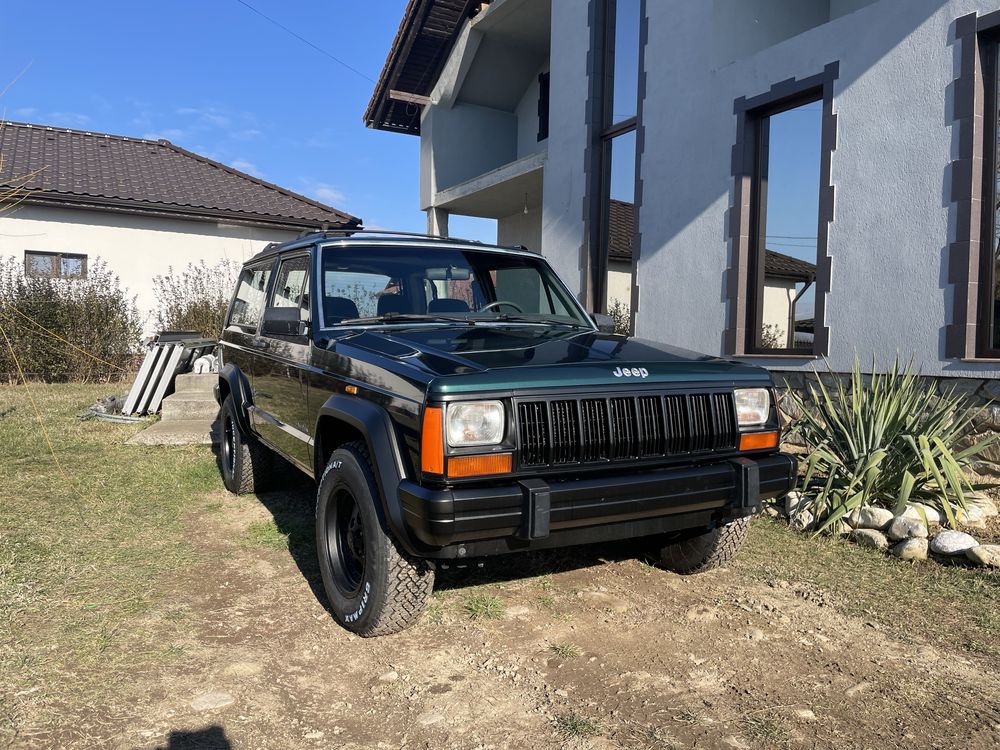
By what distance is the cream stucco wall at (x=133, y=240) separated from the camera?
1408 centimetres

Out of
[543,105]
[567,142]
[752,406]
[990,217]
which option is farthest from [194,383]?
[990,217]

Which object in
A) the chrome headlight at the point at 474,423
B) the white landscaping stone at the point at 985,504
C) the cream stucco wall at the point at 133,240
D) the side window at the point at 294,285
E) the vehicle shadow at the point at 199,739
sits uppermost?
the cream stucco wall at the point at 133,240

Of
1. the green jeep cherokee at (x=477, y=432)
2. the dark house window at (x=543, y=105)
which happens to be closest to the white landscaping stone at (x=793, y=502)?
the green jeep cherokee at (x=477, y=432)

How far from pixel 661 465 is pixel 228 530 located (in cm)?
304

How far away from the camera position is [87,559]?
4066 mm

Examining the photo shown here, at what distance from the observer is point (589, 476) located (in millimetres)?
2877

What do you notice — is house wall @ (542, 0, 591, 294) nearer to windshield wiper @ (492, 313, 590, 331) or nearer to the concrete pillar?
the concrete pillar

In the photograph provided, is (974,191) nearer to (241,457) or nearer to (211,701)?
(241,457)

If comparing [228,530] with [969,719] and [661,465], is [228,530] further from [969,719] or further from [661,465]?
[969,719]

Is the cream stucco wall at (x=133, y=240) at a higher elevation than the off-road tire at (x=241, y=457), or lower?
higher

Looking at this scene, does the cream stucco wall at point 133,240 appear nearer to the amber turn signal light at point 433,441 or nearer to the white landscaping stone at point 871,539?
the amber turn signal light at point 433,441

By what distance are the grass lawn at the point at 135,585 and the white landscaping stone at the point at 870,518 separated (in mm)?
255

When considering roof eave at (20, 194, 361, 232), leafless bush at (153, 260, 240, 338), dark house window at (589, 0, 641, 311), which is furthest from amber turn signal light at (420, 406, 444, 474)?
roof eave at (20, 194, 361, 232)

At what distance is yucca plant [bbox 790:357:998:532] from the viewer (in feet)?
14.9
